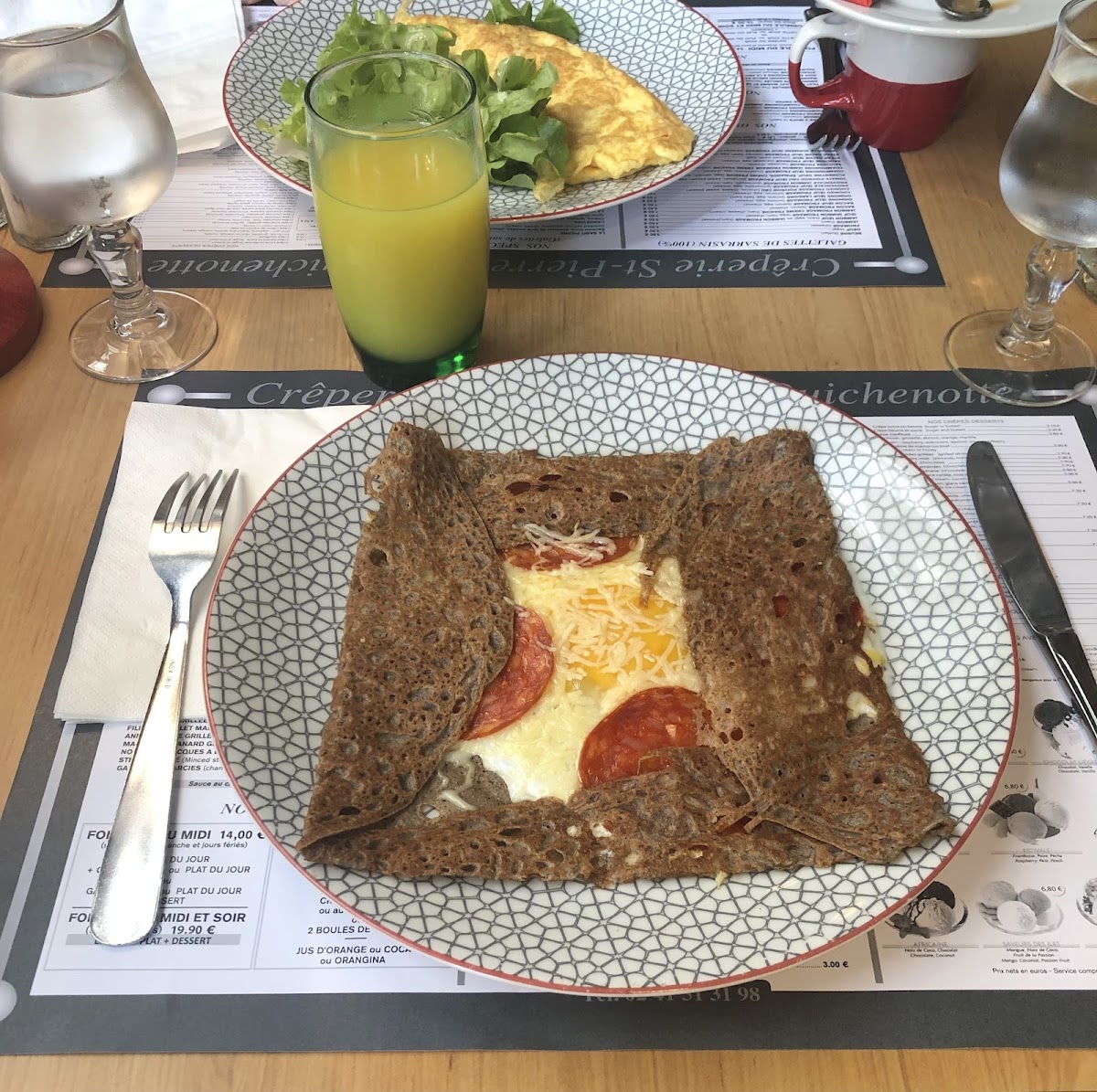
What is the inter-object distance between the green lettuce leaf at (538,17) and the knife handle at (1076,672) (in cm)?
153

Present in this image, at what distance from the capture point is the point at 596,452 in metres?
1.34

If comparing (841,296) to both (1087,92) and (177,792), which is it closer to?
(1087,92)

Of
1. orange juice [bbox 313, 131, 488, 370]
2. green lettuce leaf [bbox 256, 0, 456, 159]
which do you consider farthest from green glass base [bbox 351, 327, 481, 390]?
green lettuce leaf [bbox 256, 0, 456, 159]

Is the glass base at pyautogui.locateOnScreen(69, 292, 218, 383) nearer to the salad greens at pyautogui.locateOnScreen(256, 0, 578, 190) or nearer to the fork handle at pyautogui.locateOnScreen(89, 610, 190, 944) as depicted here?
the salad greens at pyautogui.locateOnScreen(256, 0, 578, 190)

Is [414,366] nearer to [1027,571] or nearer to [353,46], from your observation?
[353,46]

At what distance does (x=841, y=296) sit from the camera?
1669 millimetres

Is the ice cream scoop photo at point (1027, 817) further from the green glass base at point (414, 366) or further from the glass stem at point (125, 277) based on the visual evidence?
the glass stem at point (125, 277)

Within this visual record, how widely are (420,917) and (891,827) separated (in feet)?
1.51

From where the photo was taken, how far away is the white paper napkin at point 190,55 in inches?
74.1

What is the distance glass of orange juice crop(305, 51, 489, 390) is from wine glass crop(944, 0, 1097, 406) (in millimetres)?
768

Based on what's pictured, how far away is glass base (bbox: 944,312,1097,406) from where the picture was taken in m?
1.52

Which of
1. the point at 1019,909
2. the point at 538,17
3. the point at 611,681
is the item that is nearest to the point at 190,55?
the point at 538,17

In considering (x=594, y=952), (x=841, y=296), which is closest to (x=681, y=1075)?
(x=594, y=952)

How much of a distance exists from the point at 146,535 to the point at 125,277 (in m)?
0.49
